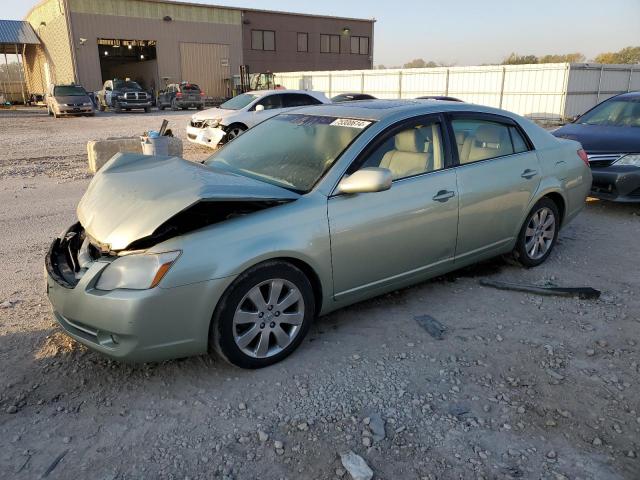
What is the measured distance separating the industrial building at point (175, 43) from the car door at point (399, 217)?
38.7 meters

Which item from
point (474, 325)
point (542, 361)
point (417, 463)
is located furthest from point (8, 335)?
point (542, 361)

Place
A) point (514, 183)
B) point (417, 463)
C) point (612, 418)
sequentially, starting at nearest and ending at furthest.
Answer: point (417, 463)
point (612, 418)
point (514, 183)

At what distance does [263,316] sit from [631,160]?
5812mm

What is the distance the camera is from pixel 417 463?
2518mm

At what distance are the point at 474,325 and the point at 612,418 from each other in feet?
3.90

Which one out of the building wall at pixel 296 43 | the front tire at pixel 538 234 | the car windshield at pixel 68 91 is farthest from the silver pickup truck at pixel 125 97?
the front tire at pixel 538 234

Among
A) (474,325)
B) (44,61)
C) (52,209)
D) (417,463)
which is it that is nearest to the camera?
(417,463)

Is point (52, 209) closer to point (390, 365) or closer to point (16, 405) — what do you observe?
point (16, 405)

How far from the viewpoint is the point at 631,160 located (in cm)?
678

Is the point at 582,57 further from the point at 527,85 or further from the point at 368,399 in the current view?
the point at 368,399

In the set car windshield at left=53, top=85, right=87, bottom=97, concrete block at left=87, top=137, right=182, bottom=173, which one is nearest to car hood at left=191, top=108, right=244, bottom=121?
concrete block at left=87, top=137, right=182, bottom=173

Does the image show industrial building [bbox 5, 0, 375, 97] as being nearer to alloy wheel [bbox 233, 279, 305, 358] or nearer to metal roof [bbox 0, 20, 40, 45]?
metal roof [bbox 0, 20, 40, 45]

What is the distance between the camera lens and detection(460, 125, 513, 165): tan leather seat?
431 centimetres

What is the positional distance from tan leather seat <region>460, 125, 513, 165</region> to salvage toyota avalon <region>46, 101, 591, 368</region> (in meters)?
0.01
